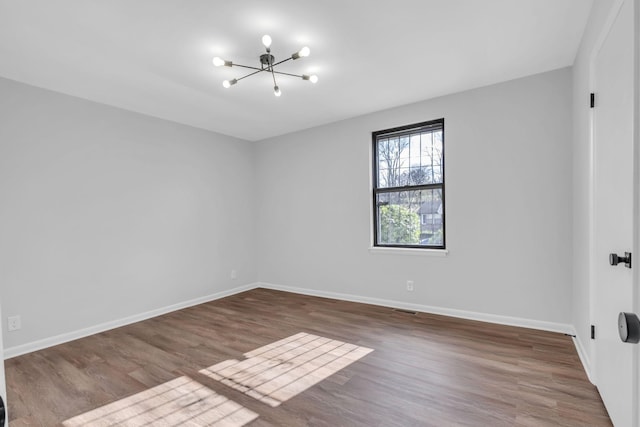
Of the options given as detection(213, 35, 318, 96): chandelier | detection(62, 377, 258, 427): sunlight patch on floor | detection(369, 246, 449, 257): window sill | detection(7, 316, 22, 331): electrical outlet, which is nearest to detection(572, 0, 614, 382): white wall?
detection(369, 246, 449, 257): window sill

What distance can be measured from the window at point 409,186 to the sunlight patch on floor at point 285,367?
5.60ft

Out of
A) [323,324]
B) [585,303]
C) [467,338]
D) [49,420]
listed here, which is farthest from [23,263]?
[585,303]

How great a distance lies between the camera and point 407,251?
404 centimetres

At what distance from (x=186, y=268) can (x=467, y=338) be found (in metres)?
3.61

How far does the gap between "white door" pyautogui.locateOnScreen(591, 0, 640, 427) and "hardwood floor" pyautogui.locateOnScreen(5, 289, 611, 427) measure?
0.36 metres

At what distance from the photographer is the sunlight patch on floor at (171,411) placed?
2.00 m

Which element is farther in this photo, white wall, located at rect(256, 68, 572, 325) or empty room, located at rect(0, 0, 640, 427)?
white wall, located at rect(256, 68, 572, 325)

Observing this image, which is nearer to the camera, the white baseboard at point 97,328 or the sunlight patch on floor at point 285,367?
the sunlight patch on floor at point 285,367

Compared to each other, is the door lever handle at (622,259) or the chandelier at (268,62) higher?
the chandelier at (268,62)

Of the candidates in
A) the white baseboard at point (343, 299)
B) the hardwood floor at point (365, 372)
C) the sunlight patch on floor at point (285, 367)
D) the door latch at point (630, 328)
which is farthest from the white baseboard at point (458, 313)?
the door latch at point (630, 328)

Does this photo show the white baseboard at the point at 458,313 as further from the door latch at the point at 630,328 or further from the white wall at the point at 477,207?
the door latch at the point at 630,328

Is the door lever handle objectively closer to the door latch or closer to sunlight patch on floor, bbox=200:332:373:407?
the door latch

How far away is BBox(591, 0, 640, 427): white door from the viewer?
5.04 feet

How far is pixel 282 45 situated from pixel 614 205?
251 cm
